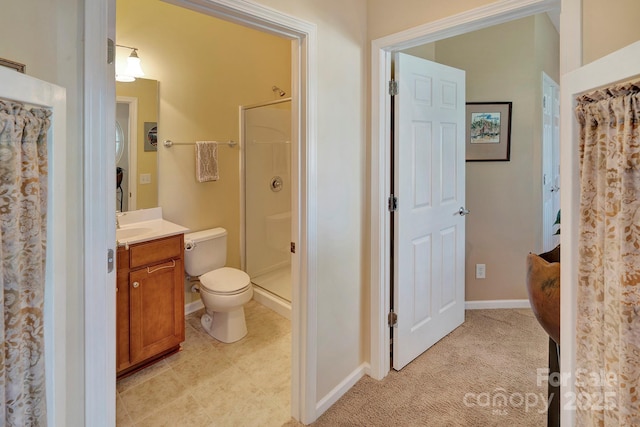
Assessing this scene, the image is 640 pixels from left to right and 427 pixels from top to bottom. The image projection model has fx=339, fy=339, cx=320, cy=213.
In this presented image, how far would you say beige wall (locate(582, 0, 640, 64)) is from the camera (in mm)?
1120

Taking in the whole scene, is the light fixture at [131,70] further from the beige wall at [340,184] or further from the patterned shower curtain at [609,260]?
the patterned shower curtain at [609,260]

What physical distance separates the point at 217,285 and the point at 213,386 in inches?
27.1

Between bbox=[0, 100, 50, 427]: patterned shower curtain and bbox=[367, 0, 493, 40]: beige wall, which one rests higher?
bbox=[367, 0, 493, 40]: beige wall

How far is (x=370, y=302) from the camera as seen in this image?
6.87 ft

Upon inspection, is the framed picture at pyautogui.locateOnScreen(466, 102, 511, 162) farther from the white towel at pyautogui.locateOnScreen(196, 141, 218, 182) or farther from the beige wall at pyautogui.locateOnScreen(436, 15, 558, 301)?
the white towel at pyautogui.locateOnScreen(196, 141, 218, 182)

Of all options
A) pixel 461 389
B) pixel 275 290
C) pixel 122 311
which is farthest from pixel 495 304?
pixel 122 311

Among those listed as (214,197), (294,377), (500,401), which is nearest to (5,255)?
(294,377)

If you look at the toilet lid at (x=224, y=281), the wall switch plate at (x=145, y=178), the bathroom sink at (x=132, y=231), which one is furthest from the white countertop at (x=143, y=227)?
the toilet lid at (x=224, y=281)

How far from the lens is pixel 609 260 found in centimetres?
76

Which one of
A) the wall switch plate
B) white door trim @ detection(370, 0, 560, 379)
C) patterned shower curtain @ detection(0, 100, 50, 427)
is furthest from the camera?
the wall switch plate

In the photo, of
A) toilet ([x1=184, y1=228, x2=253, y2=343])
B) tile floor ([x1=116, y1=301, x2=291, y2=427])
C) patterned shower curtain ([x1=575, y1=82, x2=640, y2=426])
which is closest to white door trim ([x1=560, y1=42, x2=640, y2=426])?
patterned shower curtain ([x1=575, y1=82, x2=640, y2=426])

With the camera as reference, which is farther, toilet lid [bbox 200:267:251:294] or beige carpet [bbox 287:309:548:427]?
toilet lid [bbox 200:267:251:294]

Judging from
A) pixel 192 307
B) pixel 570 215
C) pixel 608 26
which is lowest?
pixel 192 307

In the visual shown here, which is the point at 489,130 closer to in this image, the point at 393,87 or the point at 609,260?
the point at 393,87
